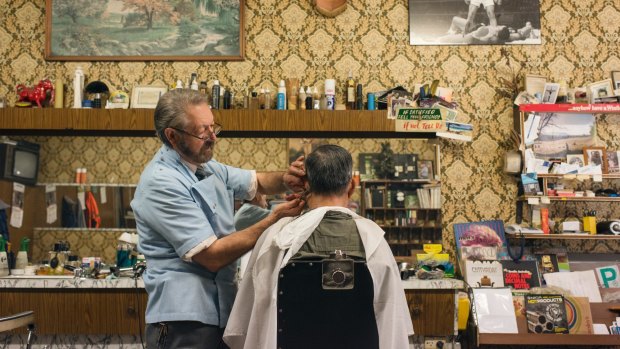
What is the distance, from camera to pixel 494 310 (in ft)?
12.3

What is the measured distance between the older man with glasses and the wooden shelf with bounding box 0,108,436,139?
2.05m

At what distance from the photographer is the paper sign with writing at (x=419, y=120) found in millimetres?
4262

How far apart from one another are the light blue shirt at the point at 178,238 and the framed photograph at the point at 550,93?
129 inches

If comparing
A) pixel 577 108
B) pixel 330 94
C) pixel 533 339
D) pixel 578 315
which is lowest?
pixel 533 339

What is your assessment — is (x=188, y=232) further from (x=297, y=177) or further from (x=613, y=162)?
(x=613, y=162)

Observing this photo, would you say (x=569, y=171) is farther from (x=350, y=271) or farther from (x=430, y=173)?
(x=350, y=271)

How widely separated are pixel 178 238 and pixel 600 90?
3.91 metres

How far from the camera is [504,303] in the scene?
12.3 ft

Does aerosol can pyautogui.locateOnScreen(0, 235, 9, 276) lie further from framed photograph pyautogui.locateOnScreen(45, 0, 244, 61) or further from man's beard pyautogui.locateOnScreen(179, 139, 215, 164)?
man's beard pyautogui.locateOnScreen(179, 139, 215, 164)

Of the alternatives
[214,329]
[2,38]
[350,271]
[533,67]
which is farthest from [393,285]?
[2,38]

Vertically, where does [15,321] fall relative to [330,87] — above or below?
below

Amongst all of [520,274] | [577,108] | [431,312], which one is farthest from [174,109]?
[577,108]

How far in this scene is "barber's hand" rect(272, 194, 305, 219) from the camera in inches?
79.4

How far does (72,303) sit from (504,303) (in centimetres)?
283
